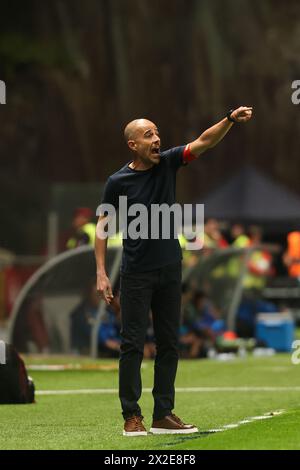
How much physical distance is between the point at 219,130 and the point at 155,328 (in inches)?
59.4

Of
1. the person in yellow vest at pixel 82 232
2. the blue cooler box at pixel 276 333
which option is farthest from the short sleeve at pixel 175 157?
the blue cooler box at pixel 276 333

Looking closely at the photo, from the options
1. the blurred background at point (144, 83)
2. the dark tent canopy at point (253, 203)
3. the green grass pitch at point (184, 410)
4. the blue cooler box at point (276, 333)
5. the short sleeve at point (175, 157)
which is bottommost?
the green grass pitch at point (184, 410)

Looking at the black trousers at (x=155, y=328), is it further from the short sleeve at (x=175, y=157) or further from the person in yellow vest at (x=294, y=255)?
the person in yellow vest at (x=294, y=255)

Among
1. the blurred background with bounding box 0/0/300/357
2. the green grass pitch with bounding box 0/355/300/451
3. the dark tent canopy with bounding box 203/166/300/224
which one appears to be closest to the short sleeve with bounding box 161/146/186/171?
the green grass pitch with bounding box 0/355/300/451

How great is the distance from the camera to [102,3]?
147ft

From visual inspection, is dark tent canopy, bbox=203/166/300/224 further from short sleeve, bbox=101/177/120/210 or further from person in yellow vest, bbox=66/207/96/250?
short sleeve, bbox=101/177/120/210

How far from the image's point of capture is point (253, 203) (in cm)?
3400

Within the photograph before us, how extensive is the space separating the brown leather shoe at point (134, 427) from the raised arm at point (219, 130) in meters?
1.87

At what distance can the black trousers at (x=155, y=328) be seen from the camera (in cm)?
1120

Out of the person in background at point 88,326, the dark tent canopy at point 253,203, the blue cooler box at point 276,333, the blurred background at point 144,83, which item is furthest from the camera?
the blurred background at point 144,83

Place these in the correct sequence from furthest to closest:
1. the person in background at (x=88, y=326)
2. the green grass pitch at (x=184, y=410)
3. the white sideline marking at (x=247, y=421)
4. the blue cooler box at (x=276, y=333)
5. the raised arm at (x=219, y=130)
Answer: the blue cooler box at (x=276, y=333)
the person in background at (x=88, y=326)
the white sideline marking at (x=247, y=421)
the raised arm at (x=219, y=130)
the green grass pitch at (x=184, y=410)

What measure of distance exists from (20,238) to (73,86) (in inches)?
347

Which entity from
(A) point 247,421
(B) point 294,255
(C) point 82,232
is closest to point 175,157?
(A) point 247,421
